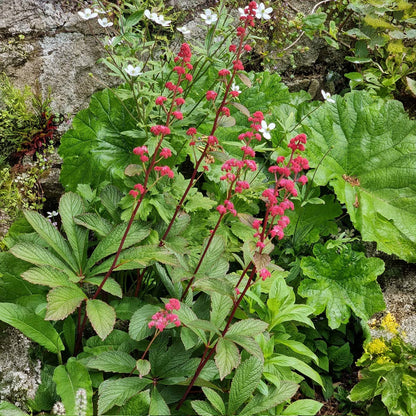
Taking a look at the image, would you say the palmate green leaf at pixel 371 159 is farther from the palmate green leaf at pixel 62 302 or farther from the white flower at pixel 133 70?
the palmate green leaf at pixel 62 302

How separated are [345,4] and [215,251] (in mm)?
2981

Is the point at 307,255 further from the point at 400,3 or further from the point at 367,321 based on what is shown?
the point at 400,3

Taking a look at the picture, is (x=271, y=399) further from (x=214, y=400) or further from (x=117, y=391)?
(x=117, y=391)

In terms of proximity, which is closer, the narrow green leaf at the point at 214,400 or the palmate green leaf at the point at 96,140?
the narrow green leaf at the point at 214,400

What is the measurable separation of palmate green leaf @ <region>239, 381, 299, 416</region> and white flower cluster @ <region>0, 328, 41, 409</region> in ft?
3.03

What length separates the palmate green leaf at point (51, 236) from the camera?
84.0 inches

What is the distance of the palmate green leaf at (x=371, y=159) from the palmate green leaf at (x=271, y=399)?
1.41m

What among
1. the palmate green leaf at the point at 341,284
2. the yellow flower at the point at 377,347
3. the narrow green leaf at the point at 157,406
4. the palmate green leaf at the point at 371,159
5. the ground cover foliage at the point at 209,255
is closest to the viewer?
the narrow green leaf at the point at 157,406

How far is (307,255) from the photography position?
3117 millimetres

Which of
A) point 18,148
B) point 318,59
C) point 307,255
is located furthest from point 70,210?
point 318,59

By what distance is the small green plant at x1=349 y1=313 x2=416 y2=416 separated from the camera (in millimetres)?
2439

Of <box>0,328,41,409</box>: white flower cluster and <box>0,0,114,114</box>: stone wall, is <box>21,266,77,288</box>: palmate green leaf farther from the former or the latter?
<box>0,0,114,114</box>: stone wall

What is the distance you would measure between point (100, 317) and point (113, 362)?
20 cm

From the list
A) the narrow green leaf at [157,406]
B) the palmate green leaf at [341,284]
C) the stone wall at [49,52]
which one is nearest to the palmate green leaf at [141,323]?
the narrow green leaf at [157,406]
